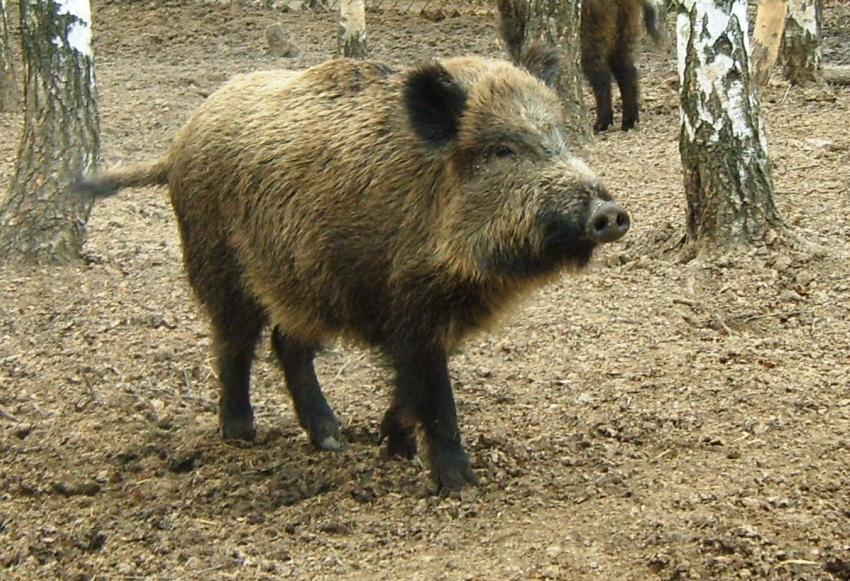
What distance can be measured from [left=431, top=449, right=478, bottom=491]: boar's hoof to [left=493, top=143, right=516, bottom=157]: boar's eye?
3.55 feet

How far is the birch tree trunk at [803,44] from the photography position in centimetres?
1050

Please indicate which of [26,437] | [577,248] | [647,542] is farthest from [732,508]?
[26,437]

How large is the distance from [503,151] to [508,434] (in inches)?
51.9

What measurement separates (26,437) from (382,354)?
166 cm

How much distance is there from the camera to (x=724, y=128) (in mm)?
6070

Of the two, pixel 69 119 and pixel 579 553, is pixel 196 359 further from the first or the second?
pixel 579 553

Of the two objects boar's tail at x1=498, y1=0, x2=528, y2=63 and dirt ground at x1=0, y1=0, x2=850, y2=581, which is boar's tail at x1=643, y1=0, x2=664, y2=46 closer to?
boar's tail at x1=498, y1=0, x2=528, y2=63

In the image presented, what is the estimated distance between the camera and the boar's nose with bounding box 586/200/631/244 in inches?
146

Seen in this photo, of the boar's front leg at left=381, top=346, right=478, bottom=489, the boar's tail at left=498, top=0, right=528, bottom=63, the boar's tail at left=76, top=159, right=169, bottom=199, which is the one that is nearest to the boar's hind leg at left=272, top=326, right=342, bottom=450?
the boar's front leg at left=381, top=346, right=478, bottom=489

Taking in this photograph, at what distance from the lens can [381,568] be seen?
3.79 meters

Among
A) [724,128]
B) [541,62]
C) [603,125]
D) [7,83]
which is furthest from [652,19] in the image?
[541,62]

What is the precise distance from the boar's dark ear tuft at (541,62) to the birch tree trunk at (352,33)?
7.20m

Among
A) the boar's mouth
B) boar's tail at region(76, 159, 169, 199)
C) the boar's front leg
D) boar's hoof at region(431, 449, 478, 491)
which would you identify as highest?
the boar's mouth

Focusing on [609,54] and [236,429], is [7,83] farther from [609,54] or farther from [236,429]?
[236,429]
